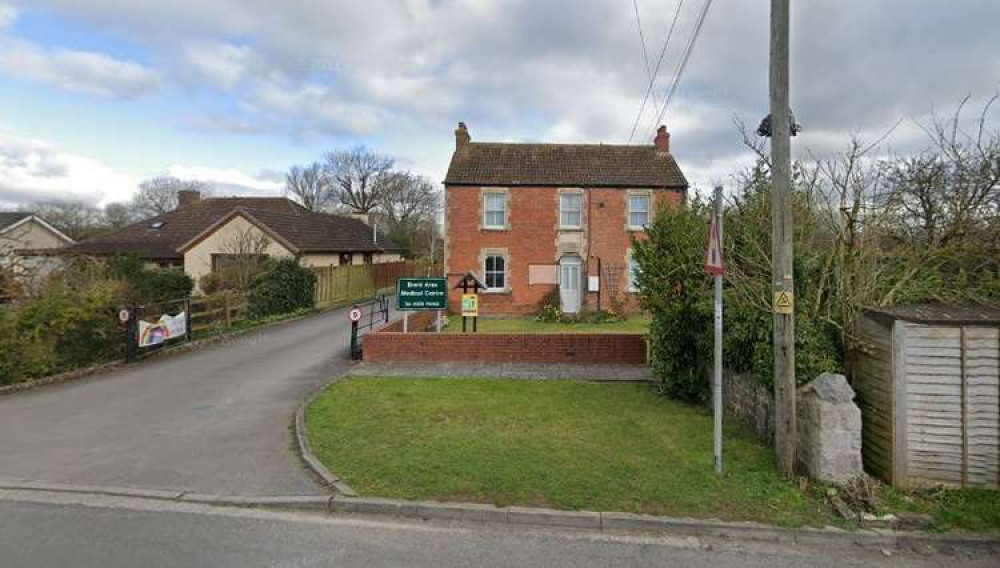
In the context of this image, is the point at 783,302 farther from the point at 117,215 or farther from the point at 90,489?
the point at 117,215

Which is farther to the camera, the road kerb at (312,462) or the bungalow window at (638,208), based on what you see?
the bungalow window at (638,208)

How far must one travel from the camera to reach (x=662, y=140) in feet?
76.2

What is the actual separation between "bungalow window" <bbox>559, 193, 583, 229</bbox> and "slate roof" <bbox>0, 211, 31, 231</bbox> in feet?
127

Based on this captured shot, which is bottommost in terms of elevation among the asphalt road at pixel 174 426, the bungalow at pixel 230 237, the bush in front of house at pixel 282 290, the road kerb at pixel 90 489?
the road kerb at pixel 90 489

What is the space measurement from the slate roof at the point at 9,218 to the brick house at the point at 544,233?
35213mm

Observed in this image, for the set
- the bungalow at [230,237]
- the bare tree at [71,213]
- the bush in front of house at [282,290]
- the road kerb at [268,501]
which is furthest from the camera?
the bare tree at [71,213]

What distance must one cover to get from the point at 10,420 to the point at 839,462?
36.8ft

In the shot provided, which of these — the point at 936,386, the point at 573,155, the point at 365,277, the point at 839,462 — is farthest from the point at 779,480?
the point at 365,277

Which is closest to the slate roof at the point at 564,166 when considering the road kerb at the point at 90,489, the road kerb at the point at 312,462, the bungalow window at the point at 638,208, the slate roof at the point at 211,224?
the bungalow window at the point at 638,208

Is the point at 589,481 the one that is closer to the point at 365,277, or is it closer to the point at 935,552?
the point at 935,552

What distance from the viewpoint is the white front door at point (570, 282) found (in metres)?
21.6

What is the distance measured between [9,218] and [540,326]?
1661 inches

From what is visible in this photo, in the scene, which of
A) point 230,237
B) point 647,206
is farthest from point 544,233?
point 230,237

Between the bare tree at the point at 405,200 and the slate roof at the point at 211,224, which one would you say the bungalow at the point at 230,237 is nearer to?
the slate roof at the point at 211,224
